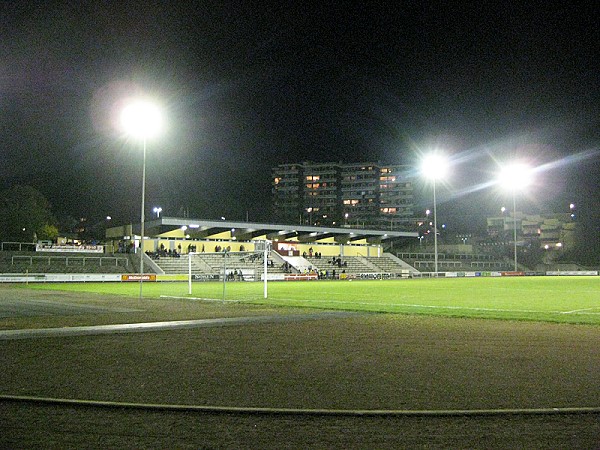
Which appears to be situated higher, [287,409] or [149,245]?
[149,245]

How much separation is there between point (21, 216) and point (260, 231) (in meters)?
31.8

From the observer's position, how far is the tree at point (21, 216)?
7069cm

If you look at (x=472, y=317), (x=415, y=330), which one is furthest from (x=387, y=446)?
(x=472, y=317)

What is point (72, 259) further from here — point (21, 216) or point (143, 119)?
point (143, 119)

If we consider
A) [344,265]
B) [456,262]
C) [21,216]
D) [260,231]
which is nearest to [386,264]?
[344,265]

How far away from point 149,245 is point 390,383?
61.0 m

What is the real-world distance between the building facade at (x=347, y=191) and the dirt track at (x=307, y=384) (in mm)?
148493

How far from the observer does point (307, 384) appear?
7.80m

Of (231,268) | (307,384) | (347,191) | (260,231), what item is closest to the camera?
(307,384)

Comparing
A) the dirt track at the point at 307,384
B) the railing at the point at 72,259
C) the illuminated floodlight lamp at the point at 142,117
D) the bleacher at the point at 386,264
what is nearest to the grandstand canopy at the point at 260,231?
the bleacher at the point at 386,264

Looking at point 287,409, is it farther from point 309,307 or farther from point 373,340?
point 309,307

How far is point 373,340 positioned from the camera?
41.2ft

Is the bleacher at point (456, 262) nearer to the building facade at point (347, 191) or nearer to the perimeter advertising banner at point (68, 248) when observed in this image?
the perimeter advertising banner at point (68, 248)

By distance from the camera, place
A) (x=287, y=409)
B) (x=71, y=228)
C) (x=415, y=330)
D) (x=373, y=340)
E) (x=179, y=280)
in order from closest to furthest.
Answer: (x=287, y=409), (x=373, y=340), (x=415, y=330), (x=179, y=280), (x=71, y=228)
